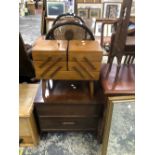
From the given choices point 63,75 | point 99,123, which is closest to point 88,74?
point 63,75

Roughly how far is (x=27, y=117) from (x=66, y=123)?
36 centimetres

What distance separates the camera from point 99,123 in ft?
5.16

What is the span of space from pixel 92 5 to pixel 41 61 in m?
1.77

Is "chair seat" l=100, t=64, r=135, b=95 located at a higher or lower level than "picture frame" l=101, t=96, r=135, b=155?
higher

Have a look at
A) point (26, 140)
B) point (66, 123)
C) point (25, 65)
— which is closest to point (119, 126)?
point (66, 123)

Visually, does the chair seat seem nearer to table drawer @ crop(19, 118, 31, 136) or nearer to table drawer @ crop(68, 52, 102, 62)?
table drawer @ crop(68, 52, 102, 62)

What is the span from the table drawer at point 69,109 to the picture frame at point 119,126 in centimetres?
16

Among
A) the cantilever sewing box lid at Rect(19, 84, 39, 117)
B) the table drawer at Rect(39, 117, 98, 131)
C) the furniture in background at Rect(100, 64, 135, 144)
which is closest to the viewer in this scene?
the furniture in background at Rect(100, 64, 135, 144)

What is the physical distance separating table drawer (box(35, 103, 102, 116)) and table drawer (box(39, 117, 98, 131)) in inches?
2.4

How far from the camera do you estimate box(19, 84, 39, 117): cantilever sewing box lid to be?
1.42 m

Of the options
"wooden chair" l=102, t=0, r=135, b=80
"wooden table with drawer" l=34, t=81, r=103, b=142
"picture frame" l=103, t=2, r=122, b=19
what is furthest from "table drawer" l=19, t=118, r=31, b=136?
"picture frame" l=103, t=2, r=122, b=19

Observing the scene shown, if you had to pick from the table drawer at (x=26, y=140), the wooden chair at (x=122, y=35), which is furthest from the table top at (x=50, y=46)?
the table drawer at (x=26, y=140)

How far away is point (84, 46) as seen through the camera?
125cm
